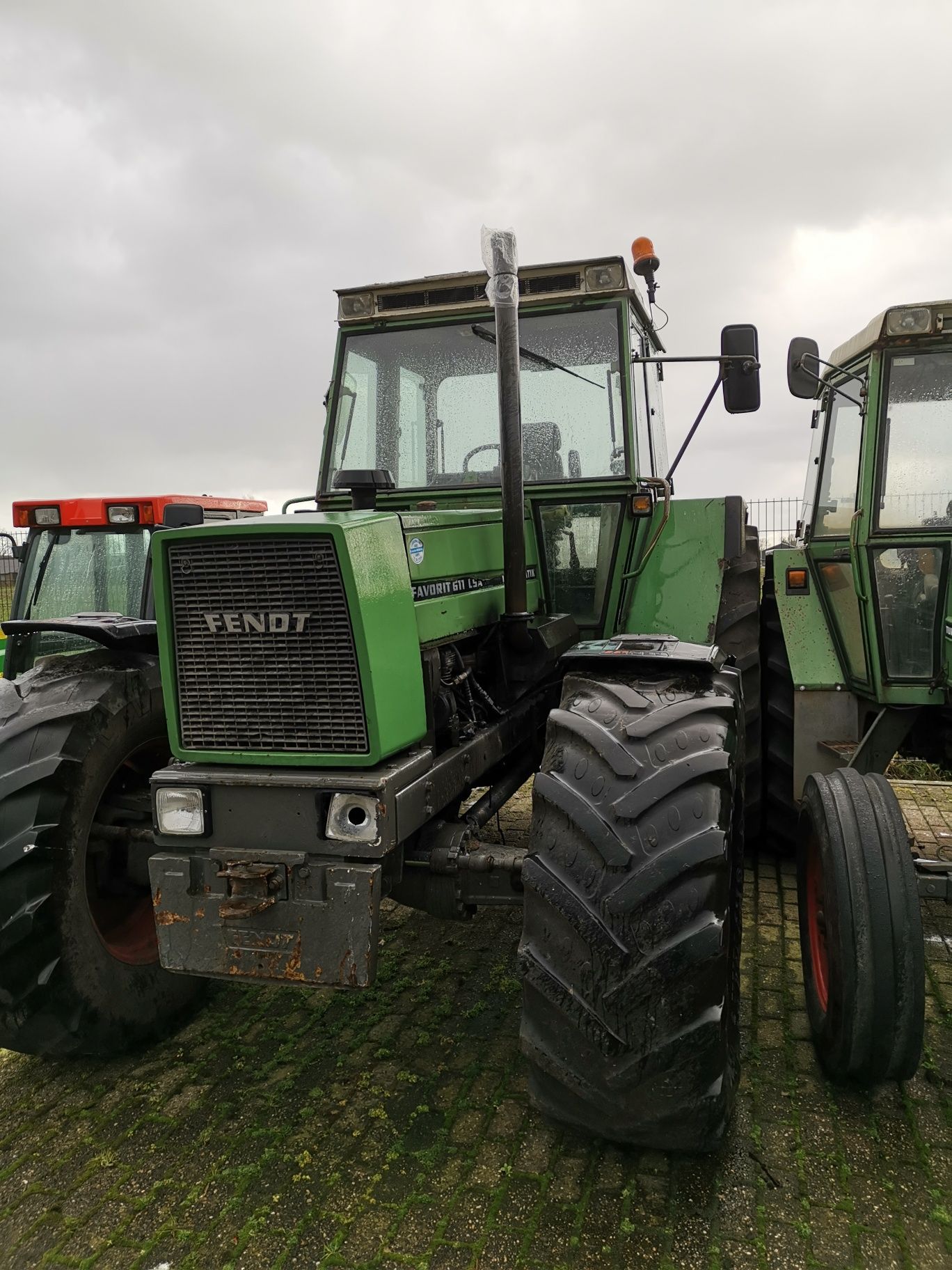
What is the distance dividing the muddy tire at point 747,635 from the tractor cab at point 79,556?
401cm

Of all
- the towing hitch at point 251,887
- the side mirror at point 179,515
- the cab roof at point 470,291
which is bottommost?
the towing hitch at point 251,887

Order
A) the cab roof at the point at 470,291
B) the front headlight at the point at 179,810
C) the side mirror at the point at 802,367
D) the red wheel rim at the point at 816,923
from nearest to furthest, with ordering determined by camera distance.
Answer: the front headlight at the point at 179,810
the red wheel rim at the point at 816,923
the cab roof at the point at 470,291
the side mirror at the point at 802,367

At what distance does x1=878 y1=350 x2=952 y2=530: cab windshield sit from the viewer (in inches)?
162

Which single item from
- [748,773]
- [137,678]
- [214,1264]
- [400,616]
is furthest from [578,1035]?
[748,773]

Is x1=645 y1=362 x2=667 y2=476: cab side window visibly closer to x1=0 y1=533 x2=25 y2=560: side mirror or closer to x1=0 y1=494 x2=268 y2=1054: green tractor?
x1=0 y1=494 x2=268 y2=1054: green tractor

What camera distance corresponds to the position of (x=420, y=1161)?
8.39 feet

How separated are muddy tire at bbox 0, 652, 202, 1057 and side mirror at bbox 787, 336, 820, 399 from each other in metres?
3.31

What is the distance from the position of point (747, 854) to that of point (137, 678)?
11.5ft

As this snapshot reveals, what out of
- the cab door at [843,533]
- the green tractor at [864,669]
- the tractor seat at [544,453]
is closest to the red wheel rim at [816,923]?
the green tractor at [864,669]

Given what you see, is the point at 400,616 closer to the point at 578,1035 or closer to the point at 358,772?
the point at 358,772

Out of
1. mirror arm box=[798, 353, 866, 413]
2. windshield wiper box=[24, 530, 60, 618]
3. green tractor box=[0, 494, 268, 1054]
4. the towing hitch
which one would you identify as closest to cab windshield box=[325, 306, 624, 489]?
mirror arm box=[798, 353, 866, 413]

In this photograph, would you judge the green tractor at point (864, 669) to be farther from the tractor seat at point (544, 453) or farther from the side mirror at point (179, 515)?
the side mirror at point (179, 515)

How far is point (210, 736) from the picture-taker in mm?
2682

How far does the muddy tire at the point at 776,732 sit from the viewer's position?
486cm
